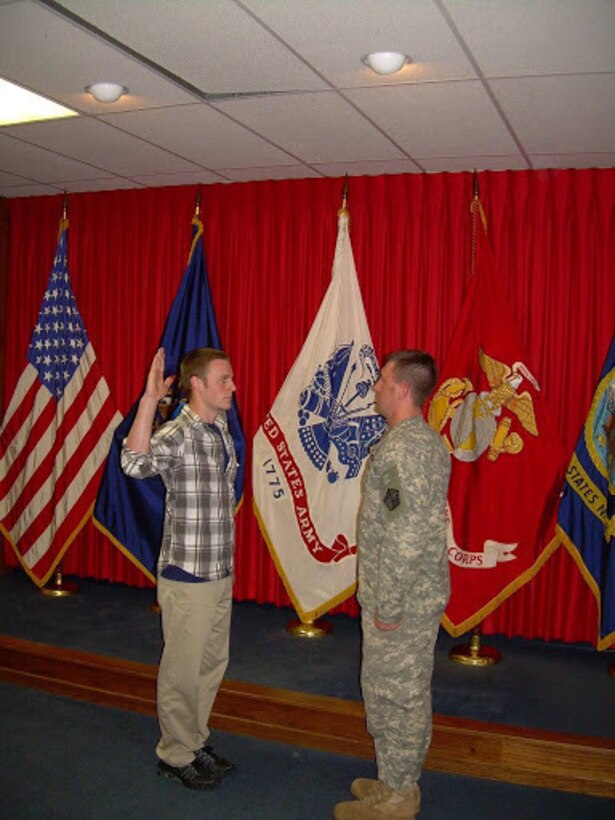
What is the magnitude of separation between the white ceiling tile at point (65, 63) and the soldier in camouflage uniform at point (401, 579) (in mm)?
1448

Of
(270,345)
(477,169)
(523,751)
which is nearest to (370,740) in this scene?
(523,751)

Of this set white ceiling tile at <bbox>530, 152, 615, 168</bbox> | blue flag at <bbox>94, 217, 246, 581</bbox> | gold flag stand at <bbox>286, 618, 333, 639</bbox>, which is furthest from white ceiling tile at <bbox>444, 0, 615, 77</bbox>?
gold flag stand at <bbox>286, 618, 333, 639</bbox>

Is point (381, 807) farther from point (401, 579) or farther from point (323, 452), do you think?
point (323, 452)

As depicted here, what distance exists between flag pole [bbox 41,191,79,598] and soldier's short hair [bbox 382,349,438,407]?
317cm

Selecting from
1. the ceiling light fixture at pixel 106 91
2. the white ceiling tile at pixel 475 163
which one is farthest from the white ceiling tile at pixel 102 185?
the white ceiling tile at pixel 475 163

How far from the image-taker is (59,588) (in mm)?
5012

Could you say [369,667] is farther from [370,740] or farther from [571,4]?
[571,4]

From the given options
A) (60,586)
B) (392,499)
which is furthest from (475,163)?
(60,586)

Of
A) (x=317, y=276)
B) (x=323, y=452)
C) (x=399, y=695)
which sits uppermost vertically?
(x=317, y=276)

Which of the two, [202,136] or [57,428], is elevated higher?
[202,136]

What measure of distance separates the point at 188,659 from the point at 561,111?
101 inches

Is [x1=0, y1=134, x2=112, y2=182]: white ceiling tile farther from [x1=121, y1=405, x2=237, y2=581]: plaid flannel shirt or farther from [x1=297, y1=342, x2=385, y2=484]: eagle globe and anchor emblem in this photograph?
[x1=121, y1=405, x2=237, y2=581]: plaid flannel shirt

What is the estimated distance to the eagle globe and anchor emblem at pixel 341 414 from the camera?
4.32 meters

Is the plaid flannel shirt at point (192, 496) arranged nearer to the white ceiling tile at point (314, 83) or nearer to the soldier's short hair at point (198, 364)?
the soldier's short hair at point (198, 364)
